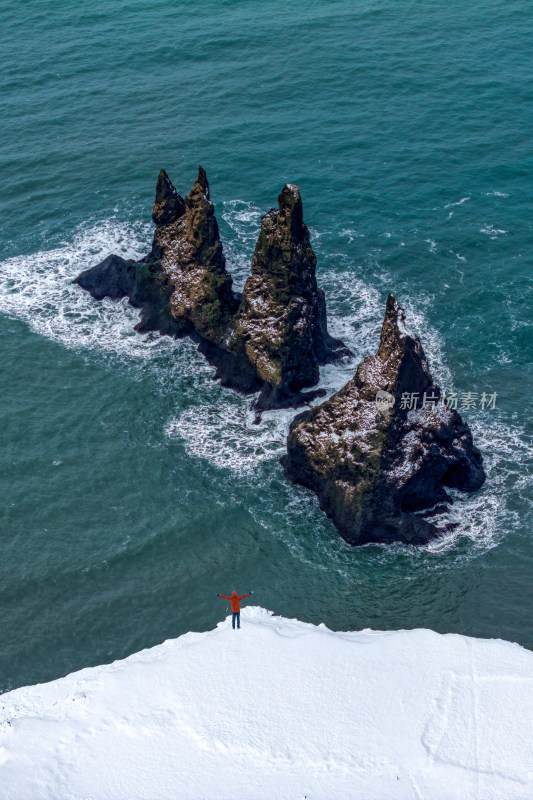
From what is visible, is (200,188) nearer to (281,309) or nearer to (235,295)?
(235,295)

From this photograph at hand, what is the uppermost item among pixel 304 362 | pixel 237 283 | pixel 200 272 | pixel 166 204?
pixel 166 204

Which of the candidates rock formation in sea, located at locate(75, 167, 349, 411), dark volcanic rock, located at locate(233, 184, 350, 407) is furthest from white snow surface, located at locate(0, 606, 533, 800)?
rock formation in sea, located at locate(75, 167, 349, 411)

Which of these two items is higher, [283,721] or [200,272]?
[200,272]

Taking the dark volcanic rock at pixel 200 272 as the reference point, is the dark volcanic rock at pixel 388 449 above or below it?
below

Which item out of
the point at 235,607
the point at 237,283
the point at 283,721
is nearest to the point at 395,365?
the point at 235,607

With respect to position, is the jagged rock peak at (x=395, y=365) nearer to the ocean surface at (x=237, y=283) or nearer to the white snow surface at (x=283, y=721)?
the ocean surface at (x=237, y=283)

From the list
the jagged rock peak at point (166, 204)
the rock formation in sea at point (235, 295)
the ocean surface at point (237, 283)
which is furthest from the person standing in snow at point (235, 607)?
the jagged rock peak at point (166, 204)
